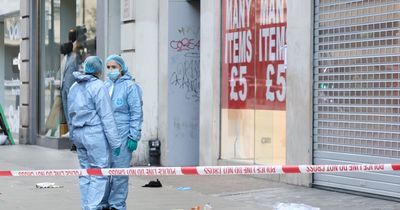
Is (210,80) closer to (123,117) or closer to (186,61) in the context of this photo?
(186,61)

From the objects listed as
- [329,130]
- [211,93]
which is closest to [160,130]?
[211,93]

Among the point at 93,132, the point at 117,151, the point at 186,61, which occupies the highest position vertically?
the point at 186,61

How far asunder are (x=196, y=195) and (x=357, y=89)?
251 cm

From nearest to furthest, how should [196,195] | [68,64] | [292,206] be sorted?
[292,206], [196,195], [68,64]

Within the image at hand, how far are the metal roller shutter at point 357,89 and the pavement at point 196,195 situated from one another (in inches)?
16.1

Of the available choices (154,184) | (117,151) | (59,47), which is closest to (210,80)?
(154,184)

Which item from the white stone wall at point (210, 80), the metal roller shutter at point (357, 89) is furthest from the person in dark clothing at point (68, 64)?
the metal roller shutter at point (357, 89)

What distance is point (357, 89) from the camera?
34.2ft

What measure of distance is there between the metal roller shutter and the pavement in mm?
409

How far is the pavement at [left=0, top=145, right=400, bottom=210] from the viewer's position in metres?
9.67

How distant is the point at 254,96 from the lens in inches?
492

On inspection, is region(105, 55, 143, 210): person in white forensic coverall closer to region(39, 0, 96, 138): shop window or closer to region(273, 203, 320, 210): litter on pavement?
region(273, 203, 320, 210): litter on pavement

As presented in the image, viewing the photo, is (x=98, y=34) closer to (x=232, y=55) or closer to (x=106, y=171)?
(x=232, y=55)

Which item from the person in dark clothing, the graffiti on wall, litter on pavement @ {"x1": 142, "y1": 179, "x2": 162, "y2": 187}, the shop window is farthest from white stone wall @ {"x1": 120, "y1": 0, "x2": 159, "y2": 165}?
the person in dark clothing
